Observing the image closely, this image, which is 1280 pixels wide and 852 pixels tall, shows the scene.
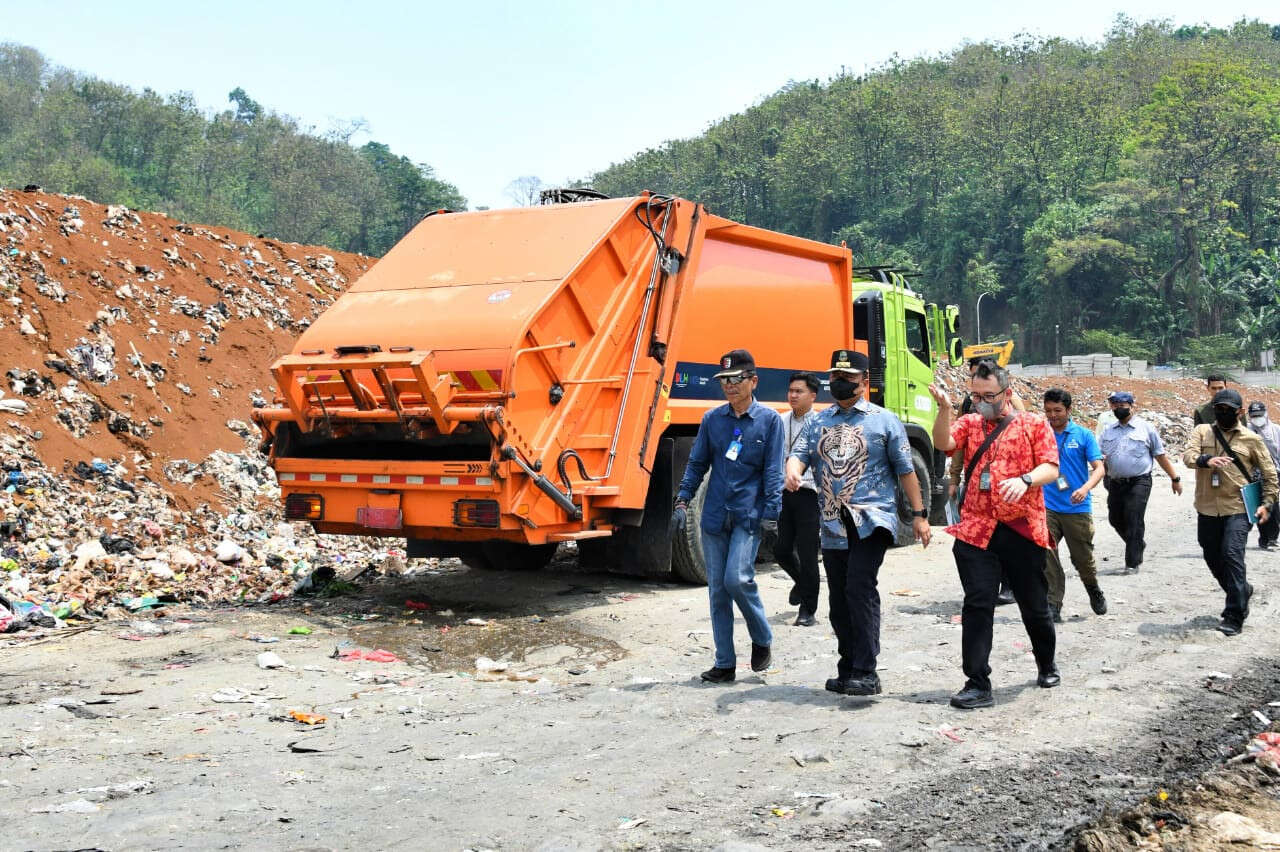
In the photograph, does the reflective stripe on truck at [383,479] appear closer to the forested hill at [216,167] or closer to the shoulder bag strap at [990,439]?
the shoulder bag strap at [990,439]

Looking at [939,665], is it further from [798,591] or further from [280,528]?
[280,528]

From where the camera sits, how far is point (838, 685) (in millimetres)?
5617

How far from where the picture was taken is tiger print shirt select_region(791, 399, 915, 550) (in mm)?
5582

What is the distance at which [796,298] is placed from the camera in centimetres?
1013

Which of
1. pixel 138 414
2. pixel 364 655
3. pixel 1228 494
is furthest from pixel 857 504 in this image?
pixel 138 414

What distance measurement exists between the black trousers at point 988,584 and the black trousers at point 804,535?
72.4 inches

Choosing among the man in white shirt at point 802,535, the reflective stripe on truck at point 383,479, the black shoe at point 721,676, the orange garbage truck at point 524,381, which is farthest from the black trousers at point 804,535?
the reflective stripe on truck at point 383,479

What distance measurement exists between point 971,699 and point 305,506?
4.63m

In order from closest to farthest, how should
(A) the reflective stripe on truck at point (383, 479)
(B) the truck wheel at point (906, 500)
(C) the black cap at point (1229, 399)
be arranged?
(A) the reflective stripe on truck at point (383, 479), (C) the black cap at point (1229, 399), (B) the truck wheel at point (906, 500)

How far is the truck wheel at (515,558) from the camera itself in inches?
383

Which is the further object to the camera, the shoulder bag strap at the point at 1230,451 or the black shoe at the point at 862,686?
the shoulder bag strap at the point at 1230,451

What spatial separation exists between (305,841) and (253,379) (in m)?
11.1

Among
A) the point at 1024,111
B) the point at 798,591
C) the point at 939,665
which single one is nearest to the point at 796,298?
the point at 798,591

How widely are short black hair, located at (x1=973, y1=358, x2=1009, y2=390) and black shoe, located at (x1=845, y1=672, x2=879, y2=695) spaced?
1.48 metres
